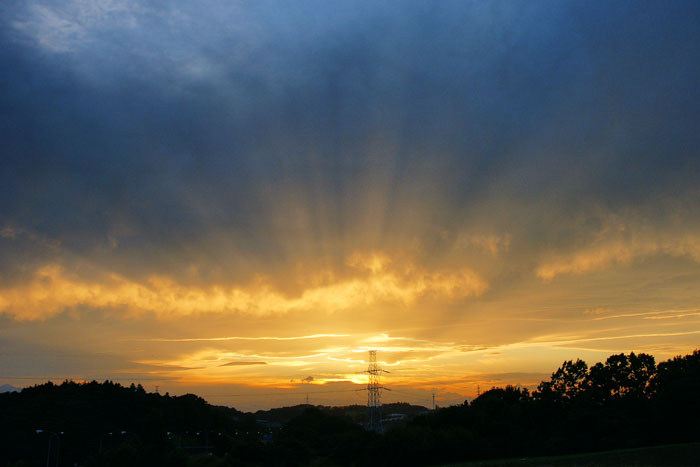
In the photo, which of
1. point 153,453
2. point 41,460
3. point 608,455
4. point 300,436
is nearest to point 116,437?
point 41,460

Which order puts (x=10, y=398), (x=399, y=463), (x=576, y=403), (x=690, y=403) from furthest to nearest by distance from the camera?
(x=10, y=398) → (x=576, y=403) → (x=399, y=463) → (x=690, y=403)

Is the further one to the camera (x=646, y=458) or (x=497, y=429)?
(x=497, y=429)

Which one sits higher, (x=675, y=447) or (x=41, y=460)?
(x=675, y=447)

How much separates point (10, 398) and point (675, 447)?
150235mm

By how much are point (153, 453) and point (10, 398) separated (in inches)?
3646

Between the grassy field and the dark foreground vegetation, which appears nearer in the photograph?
the grassy field

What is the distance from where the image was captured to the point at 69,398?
124 metres

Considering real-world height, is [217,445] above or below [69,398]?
below

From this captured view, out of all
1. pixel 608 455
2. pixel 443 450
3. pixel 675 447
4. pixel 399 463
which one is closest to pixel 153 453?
pixel 399 463

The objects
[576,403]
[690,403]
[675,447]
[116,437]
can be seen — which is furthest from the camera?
[116,437]

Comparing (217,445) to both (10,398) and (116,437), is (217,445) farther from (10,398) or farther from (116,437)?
(10,398)

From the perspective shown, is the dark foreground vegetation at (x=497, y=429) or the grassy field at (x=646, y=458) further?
the dark foreground vegetation at (x=497, y=429)

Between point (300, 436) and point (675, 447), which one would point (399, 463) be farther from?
point (300, 436)

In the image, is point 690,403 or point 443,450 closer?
point 690,403
